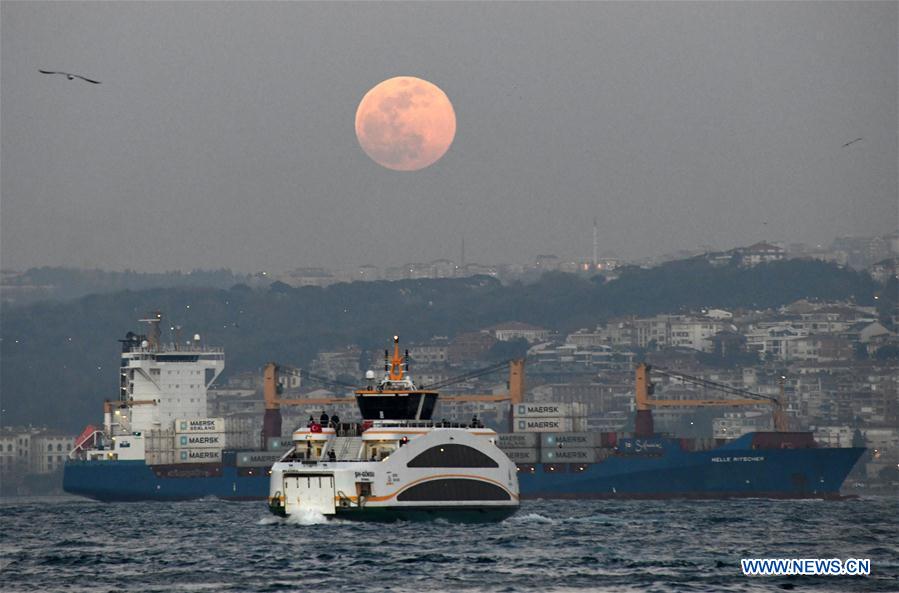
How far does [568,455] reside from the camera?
134m

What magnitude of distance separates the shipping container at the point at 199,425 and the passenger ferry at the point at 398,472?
6196cm

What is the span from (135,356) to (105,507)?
1798 centimetres

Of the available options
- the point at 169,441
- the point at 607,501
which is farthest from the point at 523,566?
the point at 169,441

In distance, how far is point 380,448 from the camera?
261 feet

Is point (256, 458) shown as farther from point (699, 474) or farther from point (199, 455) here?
point (699, 474)

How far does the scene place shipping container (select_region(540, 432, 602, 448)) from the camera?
135 m

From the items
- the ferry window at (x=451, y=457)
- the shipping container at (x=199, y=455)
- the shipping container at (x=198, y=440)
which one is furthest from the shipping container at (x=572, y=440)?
the ferry window at (x=451, y=457)

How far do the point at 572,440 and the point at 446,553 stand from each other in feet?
226

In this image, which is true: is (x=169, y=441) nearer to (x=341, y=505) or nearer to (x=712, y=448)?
(x=712, y=448)

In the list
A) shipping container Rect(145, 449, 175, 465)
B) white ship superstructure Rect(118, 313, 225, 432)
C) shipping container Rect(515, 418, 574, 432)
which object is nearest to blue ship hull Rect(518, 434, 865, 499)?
shipping container Rect(515, 418, 574, 432)

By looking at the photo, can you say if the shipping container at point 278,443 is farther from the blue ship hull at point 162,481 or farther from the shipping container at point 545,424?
the shipping container at point 545,424

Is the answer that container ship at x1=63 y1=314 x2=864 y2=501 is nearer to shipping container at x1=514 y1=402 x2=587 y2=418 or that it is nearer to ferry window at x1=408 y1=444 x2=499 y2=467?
shipping container at x1=514 y1=402 x2=587 y2=418

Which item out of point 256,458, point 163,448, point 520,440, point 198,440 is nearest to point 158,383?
point 163,448

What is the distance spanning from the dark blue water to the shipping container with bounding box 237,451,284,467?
126 feet
